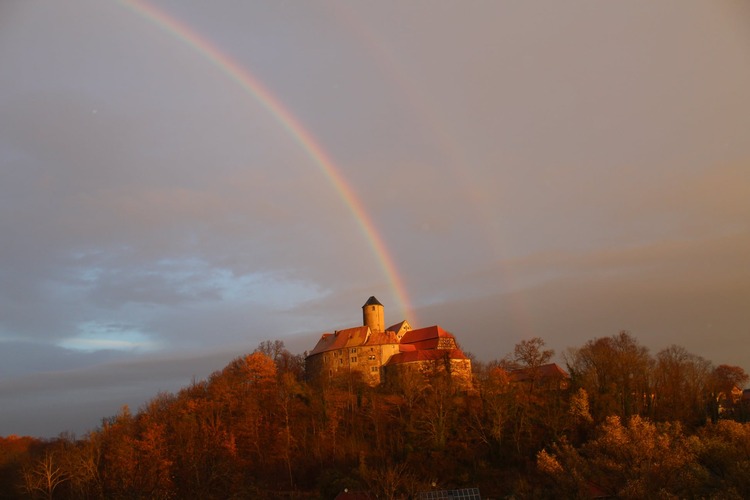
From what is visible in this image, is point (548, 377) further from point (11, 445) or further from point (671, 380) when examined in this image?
point (11, 445)

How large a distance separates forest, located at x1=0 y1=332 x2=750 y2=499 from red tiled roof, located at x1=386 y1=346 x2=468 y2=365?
15.2ft

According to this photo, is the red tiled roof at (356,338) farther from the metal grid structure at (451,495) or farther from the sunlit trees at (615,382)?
the metal grid structure at (451,495)

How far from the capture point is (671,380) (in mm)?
64688

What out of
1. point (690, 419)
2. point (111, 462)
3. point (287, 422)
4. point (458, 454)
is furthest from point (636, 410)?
point (111, 462)

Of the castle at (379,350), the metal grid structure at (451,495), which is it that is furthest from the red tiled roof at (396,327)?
the metal grid structure at (451,495)

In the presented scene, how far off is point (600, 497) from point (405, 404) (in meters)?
37.6

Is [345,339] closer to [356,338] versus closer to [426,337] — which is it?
[356,338]

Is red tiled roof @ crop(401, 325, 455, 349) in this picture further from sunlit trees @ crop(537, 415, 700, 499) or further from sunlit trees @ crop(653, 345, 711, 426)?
sunlit trees @ crop(537, 415, 700, 499)

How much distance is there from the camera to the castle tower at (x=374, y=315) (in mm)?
101250

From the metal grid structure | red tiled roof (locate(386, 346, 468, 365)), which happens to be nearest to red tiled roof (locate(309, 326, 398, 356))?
red tiled roof (locate(386, 346, 468, 365))

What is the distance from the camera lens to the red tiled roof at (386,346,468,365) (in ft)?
278

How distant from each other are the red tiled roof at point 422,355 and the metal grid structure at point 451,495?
33655 mm

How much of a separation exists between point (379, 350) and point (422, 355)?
799 cm

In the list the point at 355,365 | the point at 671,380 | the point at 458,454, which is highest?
the point at 355,365
